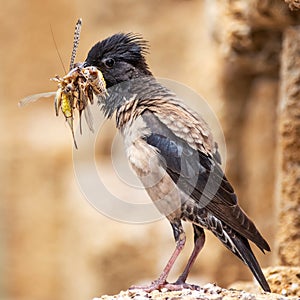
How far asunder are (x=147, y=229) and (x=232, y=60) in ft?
6.02

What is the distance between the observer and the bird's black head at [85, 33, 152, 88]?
595cm

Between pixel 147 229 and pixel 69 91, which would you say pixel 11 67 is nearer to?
pixel 147 229

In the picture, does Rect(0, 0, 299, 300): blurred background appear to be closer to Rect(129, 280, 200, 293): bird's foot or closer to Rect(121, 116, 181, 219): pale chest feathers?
Rect(121, 116, 181, 219): pale chest feathers

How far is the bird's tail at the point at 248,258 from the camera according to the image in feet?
17.7

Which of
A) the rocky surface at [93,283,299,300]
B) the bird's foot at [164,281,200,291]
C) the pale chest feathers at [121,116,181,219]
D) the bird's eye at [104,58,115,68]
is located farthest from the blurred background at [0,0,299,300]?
the rocky surface at [93,283,299,300]

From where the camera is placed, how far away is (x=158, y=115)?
5.69 meters

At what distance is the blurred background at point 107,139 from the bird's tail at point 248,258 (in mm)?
1757

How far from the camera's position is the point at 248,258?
552 cm

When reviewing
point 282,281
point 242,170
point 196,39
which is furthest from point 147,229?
point 282,281

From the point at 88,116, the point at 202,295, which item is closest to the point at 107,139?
the point at 88,116

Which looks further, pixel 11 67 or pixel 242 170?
pixel 11 67

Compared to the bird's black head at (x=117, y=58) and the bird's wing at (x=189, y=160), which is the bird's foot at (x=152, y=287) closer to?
the bird's wing at (x=189, y=160)

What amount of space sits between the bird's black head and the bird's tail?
3.75 feet

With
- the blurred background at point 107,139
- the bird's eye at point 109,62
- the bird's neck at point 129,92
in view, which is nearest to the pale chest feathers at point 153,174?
the bird's neck at point 129,92
